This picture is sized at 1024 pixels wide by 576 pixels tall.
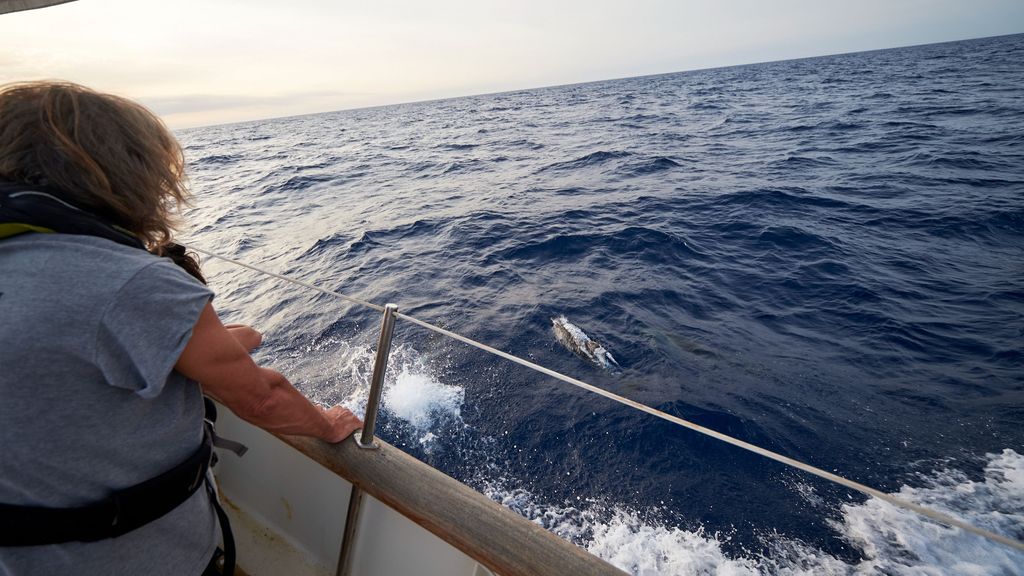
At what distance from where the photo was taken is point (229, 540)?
1.41 m

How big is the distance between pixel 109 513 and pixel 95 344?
45cm

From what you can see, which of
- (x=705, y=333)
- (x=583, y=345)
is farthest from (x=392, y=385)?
(x=705, y=333)

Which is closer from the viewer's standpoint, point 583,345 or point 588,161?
point 583,345

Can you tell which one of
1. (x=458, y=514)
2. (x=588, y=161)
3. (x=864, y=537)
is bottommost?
(x=864, y=537)

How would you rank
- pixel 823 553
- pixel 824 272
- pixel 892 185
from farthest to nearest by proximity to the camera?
pixel 892 185 < pixel 824 272 < pixel 823 553

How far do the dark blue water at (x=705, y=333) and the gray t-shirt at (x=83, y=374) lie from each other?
3416 millimetres

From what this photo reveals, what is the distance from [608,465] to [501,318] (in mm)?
3135

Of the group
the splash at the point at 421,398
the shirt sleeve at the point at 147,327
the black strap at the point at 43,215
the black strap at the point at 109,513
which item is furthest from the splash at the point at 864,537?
the black strap at the point at 43,215

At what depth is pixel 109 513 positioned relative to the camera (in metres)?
0.97

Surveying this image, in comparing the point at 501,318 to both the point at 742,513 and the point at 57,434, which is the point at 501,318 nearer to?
the point at 742,513

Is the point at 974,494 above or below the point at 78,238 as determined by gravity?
below

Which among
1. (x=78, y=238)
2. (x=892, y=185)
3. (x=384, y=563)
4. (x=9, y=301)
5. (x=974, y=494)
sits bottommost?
(x=974, y=494)

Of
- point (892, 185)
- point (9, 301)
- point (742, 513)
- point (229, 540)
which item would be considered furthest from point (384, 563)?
point (892, 185)

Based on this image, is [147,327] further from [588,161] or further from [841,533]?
[588,161]
